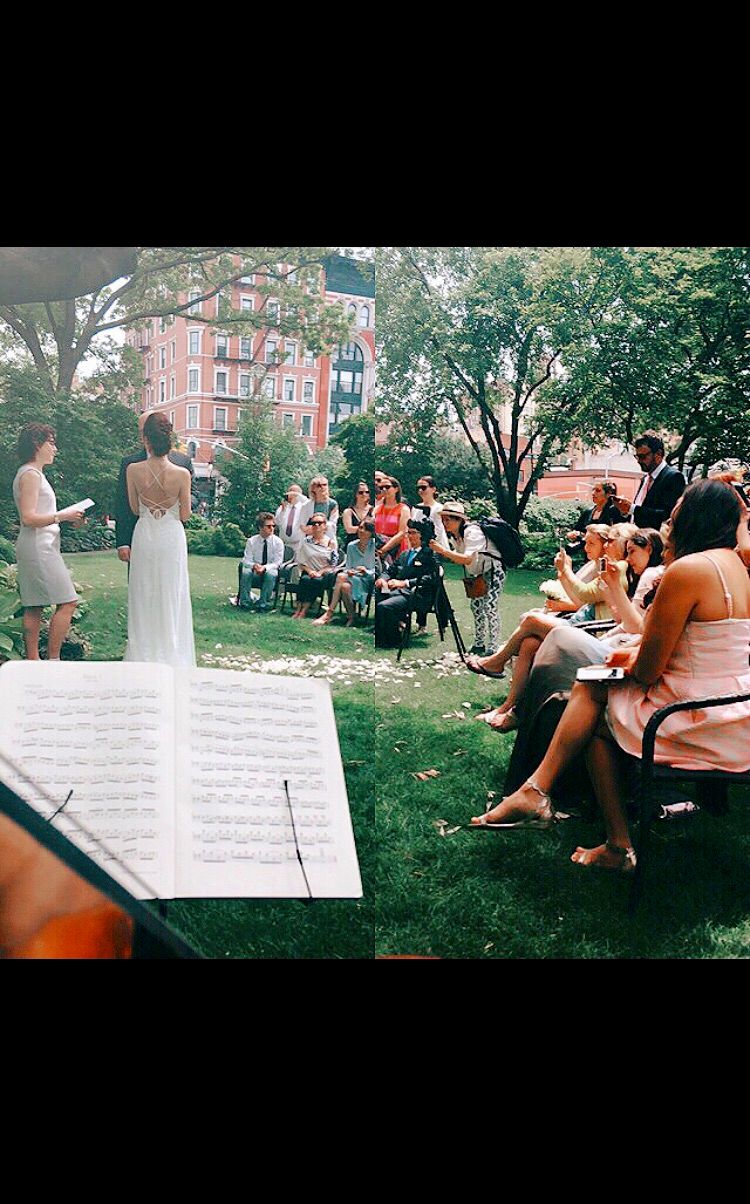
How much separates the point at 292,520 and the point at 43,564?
106 centimetres

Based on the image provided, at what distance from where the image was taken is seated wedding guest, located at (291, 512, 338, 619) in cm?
439

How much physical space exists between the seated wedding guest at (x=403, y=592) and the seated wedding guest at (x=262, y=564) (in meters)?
0.46

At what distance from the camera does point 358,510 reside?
4.35 m

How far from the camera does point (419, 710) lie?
4.33 meters

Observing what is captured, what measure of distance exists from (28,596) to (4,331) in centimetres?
111

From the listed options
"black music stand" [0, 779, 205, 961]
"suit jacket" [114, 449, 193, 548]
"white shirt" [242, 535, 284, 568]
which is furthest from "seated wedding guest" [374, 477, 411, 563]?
"black music stand" [0, 779, 205, 961]

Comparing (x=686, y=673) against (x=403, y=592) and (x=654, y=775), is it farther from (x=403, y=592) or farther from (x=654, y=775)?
(x=403, y=592)

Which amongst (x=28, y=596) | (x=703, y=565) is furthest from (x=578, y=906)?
(x=28, y=596)

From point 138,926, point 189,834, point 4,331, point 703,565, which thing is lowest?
point 138,926

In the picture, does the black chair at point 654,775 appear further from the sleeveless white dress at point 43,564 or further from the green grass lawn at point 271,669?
the sleeveless white dress at point 43,564

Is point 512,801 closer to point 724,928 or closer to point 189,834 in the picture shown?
point 724,928

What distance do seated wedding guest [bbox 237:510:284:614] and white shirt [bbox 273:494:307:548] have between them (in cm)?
3

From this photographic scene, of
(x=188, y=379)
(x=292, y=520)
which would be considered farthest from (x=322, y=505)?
(x=188, y=379)

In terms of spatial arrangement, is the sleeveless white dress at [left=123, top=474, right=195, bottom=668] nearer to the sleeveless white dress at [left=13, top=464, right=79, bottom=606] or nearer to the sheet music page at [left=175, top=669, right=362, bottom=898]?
the sheet music page at [left=175, top=669, right=362, bottom=898]
